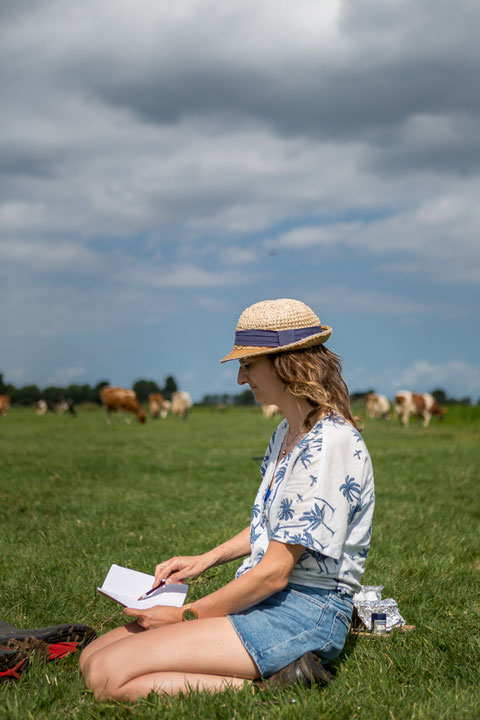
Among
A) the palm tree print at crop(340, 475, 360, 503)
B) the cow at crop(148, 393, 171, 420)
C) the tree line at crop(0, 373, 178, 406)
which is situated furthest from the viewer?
the tree line at crop(0, 373, 178, 406)

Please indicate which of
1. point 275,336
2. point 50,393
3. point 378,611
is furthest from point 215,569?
point 50,393

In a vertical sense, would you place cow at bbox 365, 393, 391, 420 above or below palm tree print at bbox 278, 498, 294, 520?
below

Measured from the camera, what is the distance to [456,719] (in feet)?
11.0

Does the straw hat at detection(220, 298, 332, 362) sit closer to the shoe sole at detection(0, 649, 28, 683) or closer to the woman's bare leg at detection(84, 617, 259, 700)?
the woman's bare leg at detection(84, 617, 259, 700)

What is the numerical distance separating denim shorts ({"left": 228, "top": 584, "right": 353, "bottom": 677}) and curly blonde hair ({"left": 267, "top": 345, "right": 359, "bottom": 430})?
34.6 inches

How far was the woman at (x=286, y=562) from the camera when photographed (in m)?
3.28

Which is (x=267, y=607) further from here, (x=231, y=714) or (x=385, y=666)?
(x=385, y=666)

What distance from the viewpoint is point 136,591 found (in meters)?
3.99

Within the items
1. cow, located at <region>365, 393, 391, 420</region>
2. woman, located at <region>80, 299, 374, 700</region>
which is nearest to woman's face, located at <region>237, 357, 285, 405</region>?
woman, located at <region>80, 299, 374, 700</region>

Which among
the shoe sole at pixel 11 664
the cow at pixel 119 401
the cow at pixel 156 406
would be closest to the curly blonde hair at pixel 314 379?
the shoe sole at pixel 11 664

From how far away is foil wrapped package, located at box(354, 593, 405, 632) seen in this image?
180 inches

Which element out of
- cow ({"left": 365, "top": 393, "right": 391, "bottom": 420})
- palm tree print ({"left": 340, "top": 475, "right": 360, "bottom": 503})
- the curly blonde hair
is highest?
the curly blonde hair

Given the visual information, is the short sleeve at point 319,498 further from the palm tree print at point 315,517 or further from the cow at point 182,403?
the cow at point 182,403

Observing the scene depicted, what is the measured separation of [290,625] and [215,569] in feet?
10.3
